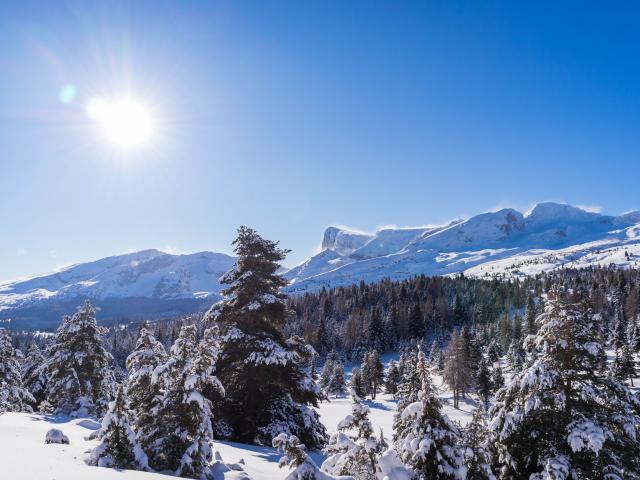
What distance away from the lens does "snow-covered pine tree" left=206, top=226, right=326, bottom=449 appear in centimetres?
1891

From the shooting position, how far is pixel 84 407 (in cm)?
2648

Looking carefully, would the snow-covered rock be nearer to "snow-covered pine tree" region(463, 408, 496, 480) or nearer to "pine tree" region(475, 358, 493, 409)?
"snow-covered pine tree" region(463, 408, 496, 480)

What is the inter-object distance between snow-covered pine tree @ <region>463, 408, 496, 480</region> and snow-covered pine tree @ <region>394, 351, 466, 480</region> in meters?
0.49

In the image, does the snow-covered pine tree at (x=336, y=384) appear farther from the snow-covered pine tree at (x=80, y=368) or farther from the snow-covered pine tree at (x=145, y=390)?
the snow-covered pine tree at (x=145, y=390)

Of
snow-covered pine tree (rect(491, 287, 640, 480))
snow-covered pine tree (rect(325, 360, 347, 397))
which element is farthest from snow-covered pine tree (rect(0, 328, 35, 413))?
snow-covered pine tree (rect(325, 360, 347, 397))

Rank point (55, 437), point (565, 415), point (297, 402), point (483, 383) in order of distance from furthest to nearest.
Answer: point (483, 383) < point (297, 402) < point (55, 437) < point (565, 415)

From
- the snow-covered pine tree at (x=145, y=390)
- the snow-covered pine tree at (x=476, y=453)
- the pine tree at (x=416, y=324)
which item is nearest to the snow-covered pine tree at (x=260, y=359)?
the snow-covered pine tree at (x=145, y=390)

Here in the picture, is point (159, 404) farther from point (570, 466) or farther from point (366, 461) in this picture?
point (570, 466)

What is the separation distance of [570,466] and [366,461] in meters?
5.79

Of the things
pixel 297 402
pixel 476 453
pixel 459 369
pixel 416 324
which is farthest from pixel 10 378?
pixel 416 324

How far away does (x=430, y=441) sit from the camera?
9.23m

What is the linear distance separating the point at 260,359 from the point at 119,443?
30.1ft

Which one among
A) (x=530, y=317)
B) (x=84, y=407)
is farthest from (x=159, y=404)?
(x=530, y=317)

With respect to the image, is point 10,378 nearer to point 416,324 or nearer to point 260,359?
point 260,359
